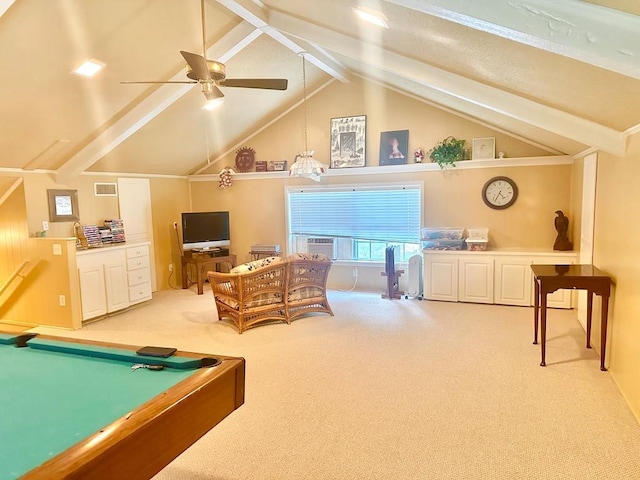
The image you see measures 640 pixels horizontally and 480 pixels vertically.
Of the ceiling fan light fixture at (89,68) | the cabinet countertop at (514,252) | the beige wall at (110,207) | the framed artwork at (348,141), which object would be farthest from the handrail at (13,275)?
the cabinet countertop at (514,252)

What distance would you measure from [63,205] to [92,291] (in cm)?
136

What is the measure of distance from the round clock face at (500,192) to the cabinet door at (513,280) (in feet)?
2.94

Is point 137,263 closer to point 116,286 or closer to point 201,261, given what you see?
point 116,286

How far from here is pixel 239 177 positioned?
25.6 feet

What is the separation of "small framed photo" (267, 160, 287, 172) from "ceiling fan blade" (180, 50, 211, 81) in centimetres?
425

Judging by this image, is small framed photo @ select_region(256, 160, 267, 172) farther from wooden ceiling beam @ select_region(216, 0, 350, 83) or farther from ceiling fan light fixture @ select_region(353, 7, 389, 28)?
ceiling fan light fixture @ select_region(353, 7, 389, 28)

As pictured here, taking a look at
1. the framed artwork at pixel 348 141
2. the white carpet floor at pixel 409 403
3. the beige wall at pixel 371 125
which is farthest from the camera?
the framed artwork at pixel 348 141

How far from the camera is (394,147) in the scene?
22.0ft

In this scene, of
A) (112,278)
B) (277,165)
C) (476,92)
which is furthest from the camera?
(277,165)

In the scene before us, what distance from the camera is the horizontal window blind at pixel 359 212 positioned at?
678 centimetres

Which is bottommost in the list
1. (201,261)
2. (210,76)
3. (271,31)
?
(201,261)

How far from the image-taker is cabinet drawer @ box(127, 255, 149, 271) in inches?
240

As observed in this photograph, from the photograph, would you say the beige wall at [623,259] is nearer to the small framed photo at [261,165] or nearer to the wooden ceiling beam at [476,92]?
the wooden ceiling beam at [476,92]

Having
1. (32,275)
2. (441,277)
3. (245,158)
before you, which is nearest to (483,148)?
(441,277)
